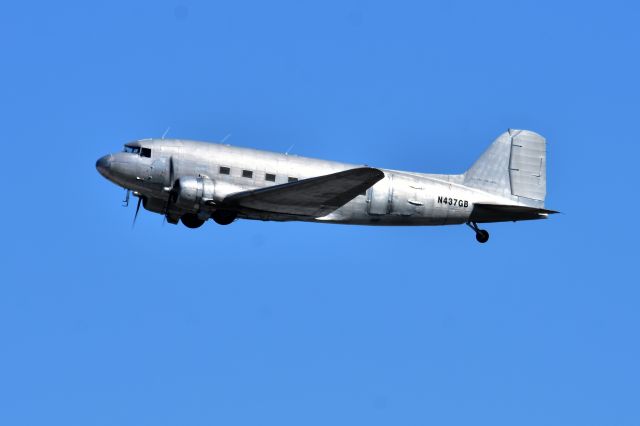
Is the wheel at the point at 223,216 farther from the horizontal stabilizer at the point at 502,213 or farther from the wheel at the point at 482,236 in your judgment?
the wheel at the point at 482,236

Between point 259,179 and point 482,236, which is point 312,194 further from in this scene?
point 482,236

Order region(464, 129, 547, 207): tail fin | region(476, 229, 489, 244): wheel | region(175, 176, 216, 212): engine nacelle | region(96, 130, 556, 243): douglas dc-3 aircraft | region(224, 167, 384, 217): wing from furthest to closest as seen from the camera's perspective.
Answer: region(464, 129, 547, 207): tail fin
region(476, 229, 489, 244): wheel
region(96, 130, 556, 243): douglas dc-3 aircraft
region(175, 176, 216, 212): engine nacelle
region(224, 167, 384, 217): wing

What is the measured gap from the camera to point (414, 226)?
29.3 metres

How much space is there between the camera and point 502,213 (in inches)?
1174

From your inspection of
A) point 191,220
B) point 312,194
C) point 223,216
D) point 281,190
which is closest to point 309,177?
point 312,194

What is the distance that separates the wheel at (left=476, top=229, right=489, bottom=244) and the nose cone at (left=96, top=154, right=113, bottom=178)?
9.23m

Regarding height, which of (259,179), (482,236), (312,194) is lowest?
(482,236)

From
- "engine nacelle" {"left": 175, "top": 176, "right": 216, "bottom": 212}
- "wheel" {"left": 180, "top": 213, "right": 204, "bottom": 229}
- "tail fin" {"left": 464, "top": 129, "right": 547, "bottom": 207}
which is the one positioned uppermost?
"tail fin" {"left": 464, "top": 129, "right": 547, "bottom": 207}

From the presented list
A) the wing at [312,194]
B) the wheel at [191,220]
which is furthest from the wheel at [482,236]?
the wheel at [191,220]

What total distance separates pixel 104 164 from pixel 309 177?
187 inches

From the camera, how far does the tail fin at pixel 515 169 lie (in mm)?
30484

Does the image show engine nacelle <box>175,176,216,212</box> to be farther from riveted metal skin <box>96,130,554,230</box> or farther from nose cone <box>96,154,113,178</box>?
nose cone <box>96,154,113,178</box>

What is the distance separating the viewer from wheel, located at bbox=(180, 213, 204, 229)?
2859cm

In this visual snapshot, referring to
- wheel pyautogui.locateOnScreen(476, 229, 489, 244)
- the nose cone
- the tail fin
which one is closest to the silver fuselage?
the nose cone
